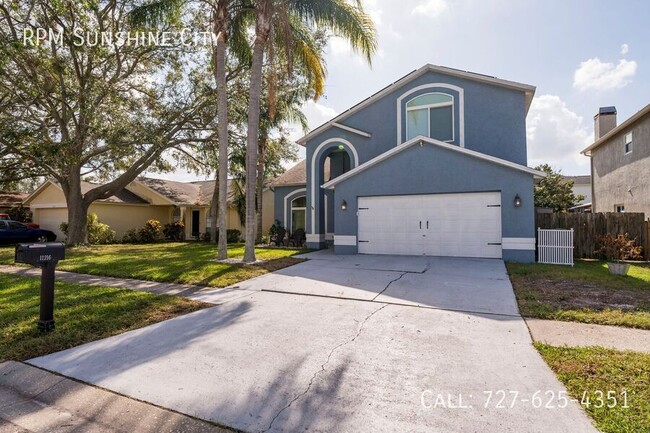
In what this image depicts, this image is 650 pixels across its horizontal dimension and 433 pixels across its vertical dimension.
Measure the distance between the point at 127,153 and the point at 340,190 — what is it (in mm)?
11992

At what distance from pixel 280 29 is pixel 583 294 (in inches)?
448

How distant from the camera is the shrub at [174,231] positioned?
24250 millimetres

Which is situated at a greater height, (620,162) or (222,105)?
(222,105)

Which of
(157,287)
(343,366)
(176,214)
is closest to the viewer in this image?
(343,366)

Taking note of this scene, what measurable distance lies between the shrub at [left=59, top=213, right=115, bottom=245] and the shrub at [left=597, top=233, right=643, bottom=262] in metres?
25.6

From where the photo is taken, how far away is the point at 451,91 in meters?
14.5

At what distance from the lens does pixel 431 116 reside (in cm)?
1488

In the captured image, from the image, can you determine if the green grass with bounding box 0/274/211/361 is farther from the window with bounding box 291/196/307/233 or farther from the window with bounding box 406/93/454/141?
the window with bounding box 291/196/307/233

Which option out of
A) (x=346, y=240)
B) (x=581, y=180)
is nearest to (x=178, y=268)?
(x=346, y=240)

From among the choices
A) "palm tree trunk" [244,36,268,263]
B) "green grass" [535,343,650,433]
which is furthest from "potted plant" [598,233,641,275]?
"palm tree trunk" [244,36,268,263]

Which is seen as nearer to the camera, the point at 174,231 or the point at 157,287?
the point at 157,287

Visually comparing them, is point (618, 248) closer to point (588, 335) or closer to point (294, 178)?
point (588, 335)

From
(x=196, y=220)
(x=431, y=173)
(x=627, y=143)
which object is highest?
(x=627, y=143)

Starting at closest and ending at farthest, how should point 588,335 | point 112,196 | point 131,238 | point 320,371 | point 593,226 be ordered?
point 320,371 → point 588,335 → point 593,226 → point 131,238 → point 112,196
